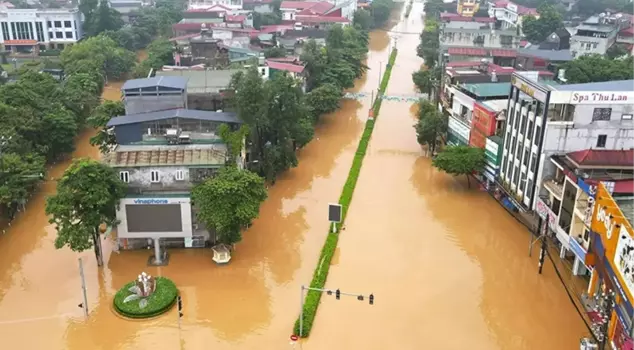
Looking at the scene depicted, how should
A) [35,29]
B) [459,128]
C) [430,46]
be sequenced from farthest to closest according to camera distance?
[35,29] < [430,46] < [459,128]

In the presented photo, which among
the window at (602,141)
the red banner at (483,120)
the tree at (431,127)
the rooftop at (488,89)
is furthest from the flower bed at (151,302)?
the rooftop at (488,89)

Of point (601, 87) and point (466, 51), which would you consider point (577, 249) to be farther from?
point (466, 51)

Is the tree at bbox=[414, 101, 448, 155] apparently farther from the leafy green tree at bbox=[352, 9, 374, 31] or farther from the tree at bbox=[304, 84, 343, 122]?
the leafy green tree at bbox=[352, 9, 374, 31]

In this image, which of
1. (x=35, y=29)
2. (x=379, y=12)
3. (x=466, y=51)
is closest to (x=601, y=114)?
(x=466, y=51)

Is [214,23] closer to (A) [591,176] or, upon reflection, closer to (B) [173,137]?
(B) [173,137]

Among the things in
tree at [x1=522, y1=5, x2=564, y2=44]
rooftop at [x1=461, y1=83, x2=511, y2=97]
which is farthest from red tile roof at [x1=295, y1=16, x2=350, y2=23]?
rooftop at [x1=461, y1=83, x2=511, y2=97]
